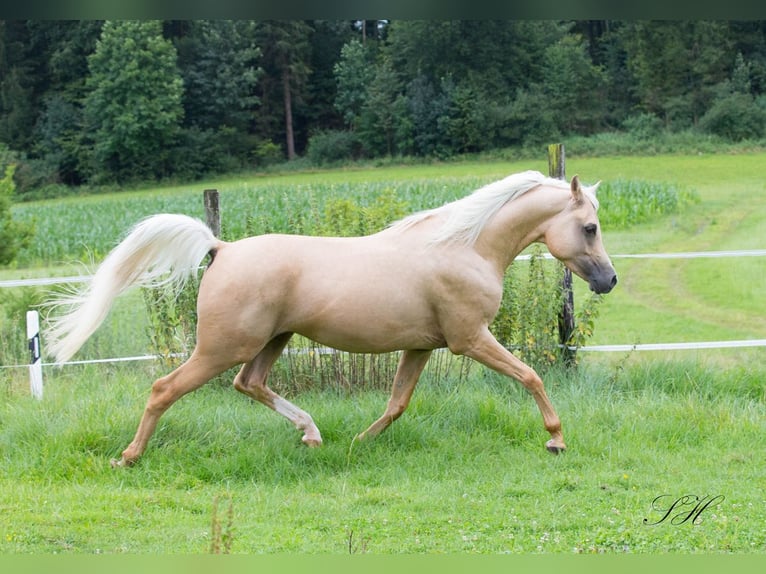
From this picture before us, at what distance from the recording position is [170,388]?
505 cm

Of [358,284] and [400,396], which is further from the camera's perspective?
[400,396]

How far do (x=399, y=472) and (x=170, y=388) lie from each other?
147 centimetres

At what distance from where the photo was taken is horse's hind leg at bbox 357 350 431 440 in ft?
17.7

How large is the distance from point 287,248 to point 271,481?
55.3 inches

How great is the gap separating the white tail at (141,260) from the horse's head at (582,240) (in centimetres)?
217

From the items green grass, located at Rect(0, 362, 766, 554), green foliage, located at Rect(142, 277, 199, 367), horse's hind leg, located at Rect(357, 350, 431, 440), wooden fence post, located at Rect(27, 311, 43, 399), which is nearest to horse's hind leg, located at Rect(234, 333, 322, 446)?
green grass, located at Rect(0, 362, 766, 554)

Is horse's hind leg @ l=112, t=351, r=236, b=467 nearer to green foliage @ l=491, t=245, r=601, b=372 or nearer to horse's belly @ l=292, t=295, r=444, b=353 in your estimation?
horse's belly @ l=292, t=295, r=444, b=353

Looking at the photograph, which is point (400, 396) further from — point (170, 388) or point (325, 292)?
point (170, 388)

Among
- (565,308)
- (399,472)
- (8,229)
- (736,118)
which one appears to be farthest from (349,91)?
(399,472)

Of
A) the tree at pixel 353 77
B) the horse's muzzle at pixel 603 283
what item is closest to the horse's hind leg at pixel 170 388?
the horse's muzzle at pixel 603 283

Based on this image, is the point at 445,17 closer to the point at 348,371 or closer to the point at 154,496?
the point at 154,496

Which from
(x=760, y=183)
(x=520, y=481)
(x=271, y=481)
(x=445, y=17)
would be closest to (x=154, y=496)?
(x=271, y=481)

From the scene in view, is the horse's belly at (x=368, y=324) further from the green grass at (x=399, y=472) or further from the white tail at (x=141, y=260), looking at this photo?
the white tail at (x=141, y=260)

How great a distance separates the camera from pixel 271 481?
16.4ft
